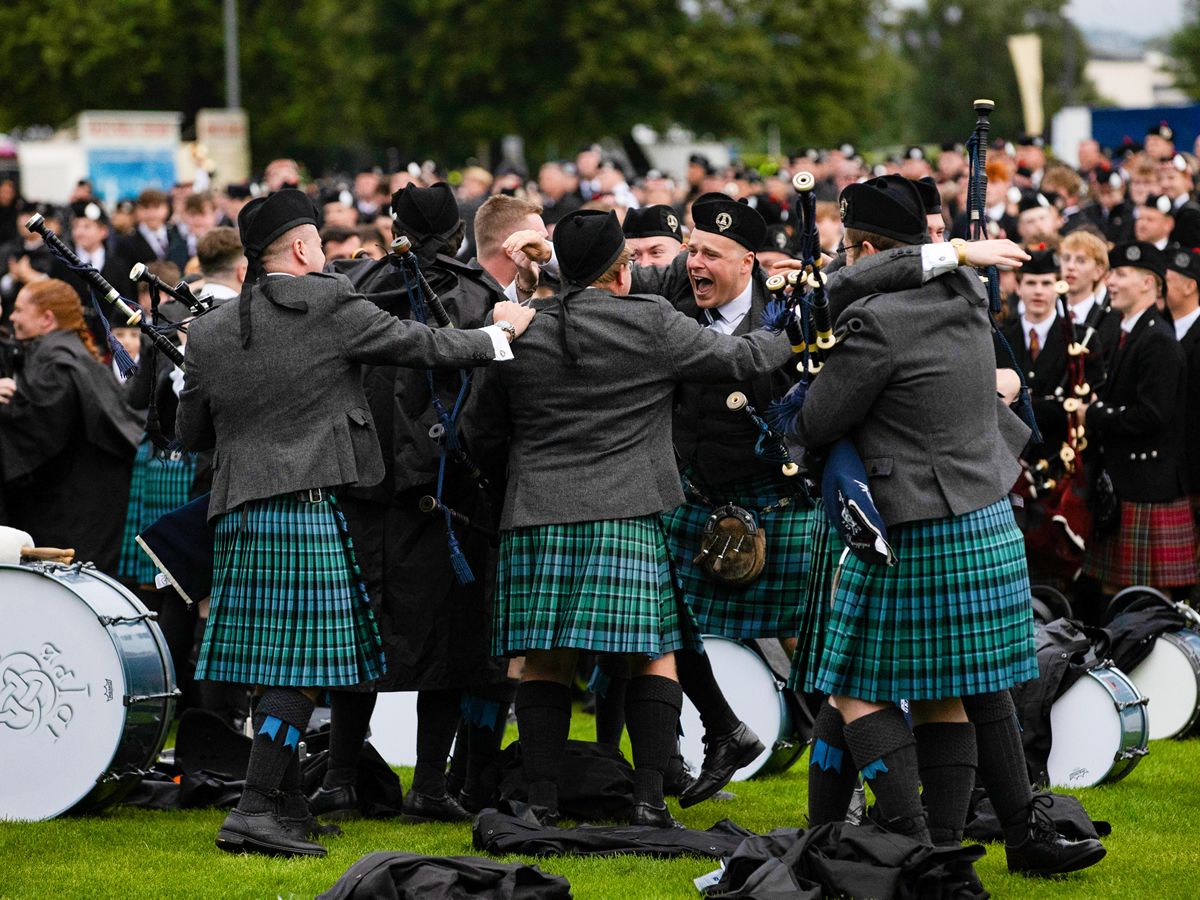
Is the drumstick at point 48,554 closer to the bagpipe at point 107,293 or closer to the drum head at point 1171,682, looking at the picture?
the bagpipe at point 107,293

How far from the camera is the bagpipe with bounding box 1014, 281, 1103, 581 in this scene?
804 centimetres

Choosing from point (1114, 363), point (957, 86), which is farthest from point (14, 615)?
point (957, 86)

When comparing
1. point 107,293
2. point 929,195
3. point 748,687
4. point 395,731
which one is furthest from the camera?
point 395,731

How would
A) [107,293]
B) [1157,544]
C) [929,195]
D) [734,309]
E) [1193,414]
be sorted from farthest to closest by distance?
[1193,414] < [1157,544] < [734,309] < [107,293] < [929,195]

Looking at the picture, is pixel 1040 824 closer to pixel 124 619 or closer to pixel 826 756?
pixel 826 756

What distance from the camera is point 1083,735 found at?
6.38 metres

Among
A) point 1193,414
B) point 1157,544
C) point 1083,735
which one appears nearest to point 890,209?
point 1083,735

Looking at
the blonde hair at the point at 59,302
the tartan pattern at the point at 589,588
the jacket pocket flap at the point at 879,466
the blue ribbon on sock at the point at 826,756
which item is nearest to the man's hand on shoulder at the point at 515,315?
the tartan pattern at the point at 589,588

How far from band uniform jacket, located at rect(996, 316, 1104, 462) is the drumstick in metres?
4.26

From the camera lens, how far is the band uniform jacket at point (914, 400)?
15.9 ft

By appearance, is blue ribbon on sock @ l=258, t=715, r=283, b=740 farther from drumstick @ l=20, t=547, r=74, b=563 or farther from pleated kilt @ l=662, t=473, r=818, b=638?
pleated kilt @ l=662, t=473, r=818, b=638

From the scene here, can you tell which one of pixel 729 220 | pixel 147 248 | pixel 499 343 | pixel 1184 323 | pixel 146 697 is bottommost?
pixel 146 697

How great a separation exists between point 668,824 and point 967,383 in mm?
1729

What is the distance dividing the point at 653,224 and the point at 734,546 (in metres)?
1.49
